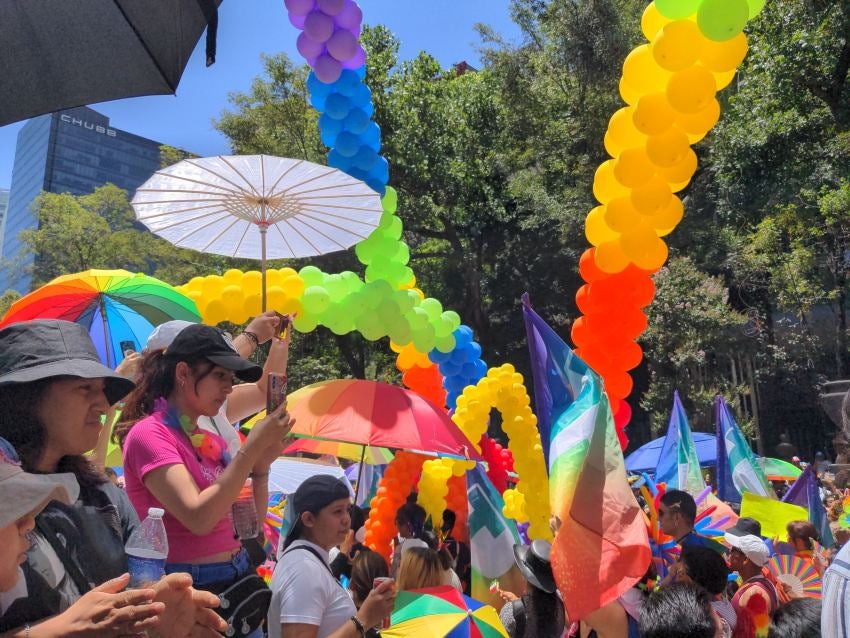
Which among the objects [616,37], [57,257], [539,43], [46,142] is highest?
[46,142]

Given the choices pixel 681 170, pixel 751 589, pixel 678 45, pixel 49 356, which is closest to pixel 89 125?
pixel 681 170

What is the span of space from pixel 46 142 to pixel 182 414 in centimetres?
7740

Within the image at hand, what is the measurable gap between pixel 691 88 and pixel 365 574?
3.59 meters

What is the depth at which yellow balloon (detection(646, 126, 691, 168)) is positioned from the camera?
191 inches

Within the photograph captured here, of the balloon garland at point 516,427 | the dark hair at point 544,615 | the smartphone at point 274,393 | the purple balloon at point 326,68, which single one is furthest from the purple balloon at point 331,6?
the dark hair at point 544,615

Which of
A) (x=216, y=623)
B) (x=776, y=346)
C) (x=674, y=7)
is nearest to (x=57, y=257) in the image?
(x=776, y=346)

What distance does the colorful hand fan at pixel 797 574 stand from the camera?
4062 millimetres

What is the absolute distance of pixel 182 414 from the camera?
7.76ft

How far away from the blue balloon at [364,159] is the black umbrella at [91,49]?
10.3 ft

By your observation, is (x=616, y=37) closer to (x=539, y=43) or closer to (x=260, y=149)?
(x=539, y=43)

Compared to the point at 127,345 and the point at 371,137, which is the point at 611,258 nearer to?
the point at 371,137

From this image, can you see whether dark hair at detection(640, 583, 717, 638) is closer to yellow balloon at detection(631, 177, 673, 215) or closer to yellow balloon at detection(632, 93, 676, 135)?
yellow balloon at detection(631, 177, 673, 215)

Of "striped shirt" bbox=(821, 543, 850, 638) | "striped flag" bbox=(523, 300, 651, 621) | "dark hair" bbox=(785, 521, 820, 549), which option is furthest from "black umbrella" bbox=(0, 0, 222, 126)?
"dark hair" bbox=(785, 521, 820, 549)

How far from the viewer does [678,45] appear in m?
4.60
